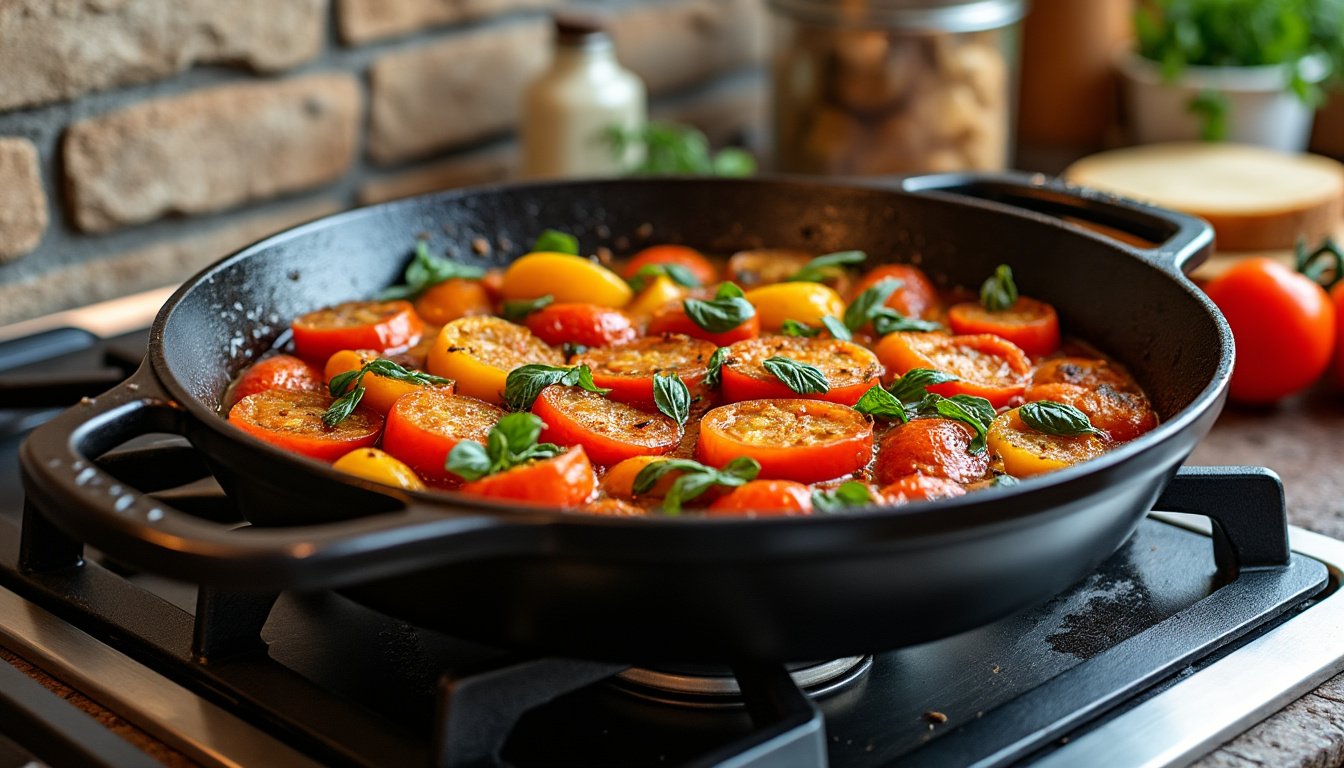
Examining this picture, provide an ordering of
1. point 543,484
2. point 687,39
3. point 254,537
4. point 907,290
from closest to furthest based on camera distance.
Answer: point 254,537
point 543,484
point 907,290
point 687,39

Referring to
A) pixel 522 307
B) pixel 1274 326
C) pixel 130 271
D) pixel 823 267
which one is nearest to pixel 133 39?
pixel 130 271

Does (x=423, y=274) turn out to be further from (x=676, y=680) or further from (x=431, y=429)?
(x=676, y=680)

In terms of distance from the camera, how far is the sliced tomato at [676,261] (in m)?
1.66

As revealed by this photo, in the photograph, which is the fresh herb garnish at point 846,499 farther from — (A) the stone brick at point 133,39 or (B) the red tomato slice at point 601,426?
(A) the stone brick at point 133,39

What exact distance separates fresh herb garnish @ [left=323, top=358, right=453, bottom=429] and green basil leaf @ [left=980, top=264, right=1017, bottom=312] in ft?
1.97

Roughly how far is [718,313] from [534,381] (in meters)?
0.25

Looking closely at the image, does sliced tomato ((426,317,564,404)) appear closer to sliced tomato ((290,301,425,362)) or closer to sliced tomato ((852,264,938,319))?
sliced tomato ((290,301,425,362))

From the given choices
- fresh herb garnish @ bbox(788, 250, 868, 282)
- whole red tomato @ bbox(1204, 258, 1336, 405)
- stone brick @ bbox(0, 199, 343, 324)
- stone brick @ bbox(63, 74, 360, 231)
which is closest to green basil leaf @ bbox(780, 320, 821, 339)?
fresh herb garnish @ bbox(788, 250, 868, 282)

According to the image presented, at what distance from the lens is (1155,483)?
961mm

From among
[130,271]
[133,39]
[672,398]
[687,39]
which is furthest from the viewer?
[687,39]

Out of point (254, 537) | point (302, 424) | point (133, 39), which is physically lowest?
point (302, 424)

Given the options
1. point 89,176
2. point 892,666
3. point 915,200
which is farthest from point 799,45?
point 892,666

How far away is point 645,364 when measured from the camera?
1.35 meters

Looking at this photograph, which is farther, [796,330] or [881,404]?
[796,330]
